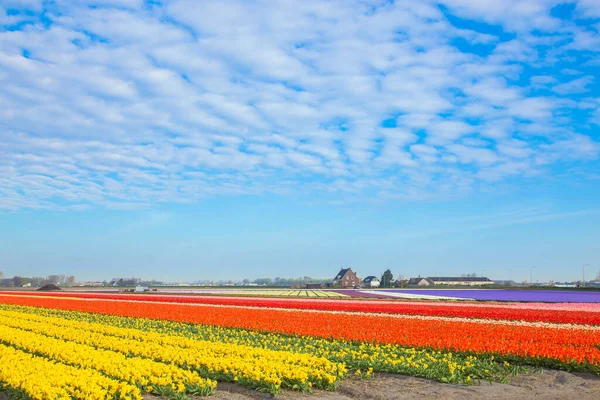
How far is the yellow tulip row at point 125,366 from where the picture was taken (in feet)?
35.5

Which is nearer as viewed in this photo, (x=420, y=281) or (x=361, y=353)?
(x=361, y=353)

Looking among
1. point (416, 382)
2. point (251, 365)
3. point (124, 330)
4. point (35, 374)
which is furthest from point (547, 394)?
point (124, 330)

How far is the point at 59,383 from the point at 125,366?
78.1 inches

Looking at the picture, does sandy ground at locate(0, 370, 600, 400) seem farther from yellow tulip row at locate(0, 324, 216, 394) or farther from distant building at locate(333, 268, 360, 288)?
distant building at locate(333, 268, 360, 288)

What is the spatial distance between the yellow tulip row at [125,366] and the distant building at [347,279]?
123523mm

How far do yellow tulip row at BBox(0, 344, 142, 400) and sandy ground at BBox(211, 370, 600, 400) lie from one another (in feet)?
6.18

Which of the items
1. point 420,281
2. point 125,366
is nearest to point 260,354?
point 125,366

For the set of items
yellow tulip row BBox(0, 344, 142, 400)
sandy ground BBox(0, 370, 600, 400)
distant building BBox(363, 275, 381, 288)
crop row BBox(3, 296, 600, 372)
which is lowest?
sandy ground BBox(0, 370, 600, 400)

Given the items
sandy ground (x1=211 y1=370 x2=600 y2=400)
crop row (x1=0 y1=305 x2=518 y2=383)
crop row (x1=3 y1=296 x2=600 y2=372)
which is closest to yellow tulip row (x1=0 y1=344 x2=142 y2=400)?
sandy ground (x1=211 y1=370 x2=600 y2=400)

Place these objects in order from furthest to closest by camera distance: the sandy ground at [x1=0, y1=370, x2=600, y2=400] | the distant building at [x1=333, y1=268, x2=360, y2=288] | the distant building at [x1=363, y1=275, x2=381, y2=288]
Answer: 1. the distant building at [x1=333, y1=268, x2=360, y2=288]
2. the distant building at [x1=363, y1=275, x2=381, y2=288]
3. the sandy ground at [x1=0, y1=370, x2=600, y2=400]

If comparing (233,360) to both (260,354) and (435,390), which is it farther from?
(435,390)

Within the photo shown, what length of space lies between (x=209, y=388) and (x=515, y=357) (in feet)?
28.6

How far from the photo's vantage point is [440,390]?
11.4 m

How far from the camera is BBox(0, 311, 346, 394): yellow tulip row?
11.3m
